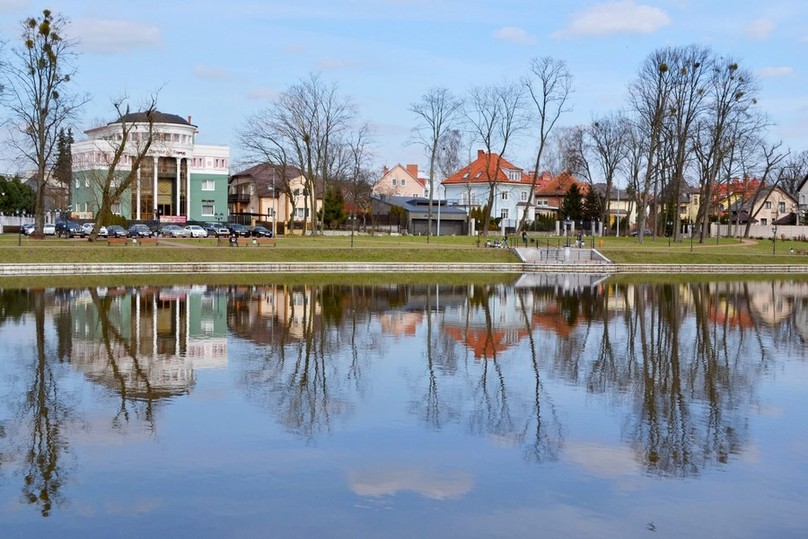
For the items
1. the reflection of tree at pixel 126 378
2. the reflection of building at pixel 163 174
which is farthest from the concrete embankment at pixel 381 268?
the reflection of building at pixel 163 174

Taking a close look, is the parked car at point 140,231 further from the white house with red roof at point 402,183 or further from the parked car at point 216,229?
the white house with red roof at point 402,183

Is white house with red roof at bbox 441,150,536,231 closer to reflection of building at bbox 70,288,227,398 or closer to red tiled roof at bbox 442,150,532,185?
red tiled roof at bbox 442,150,532,185

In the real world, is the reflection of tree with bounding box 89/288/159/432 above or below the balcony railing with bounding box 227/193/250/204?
below

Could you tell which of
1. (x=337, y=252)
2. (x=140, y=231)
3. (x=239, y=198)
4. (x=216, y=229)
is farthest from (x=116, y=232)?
(x=239, y=198)

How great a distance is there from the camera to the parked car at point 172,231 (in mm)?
75688

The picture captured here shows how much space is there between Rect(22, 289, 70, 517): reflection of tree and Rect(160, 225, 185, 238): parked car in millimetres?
56691

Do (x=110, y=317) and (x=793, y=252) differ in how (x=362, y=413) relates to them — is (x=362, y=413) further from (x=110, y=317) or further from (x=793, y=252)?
(x=793, y=252)

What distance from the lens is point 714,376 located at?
19.9 m

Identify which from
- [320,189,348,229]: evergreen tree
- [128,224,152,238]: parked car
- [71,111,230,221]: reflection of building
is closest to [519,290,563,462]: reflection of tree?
[128,224,152,238]: parked car

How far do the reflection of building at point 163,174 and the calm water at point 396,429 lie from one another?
63343 mm

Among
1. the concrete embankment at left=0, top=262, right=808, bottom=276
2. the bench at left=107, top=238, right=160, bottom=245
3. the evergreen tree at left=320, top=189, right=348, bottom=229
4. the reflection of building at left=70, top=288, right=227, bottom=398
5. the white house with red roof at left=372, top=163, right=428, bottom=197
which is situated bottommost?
the concrete embankment at left=0, top=262, right=808, bottom=276

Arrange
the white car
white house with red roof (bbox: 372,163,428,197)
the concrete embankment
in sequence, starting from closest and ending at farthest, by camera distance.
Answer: the concrete embankment < the white car < white house with red roof (bbox: 372,163,428,197)

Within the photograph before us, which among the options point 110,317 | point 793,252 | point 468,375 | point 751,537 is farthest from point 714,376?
point 793,252

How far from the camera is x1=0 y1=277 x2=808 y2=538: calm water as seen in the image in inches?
426
